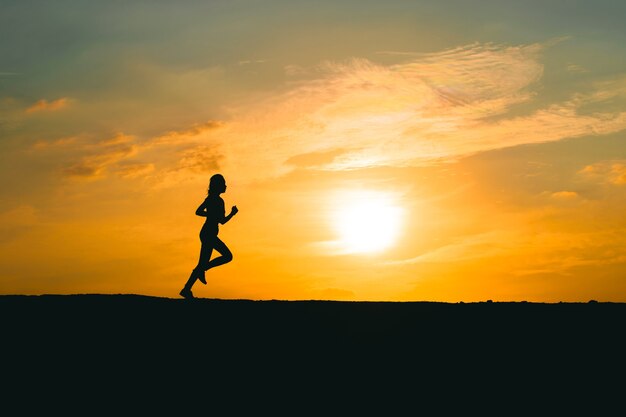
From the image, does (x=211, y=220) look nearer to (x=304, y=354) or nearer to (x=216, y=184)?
(x=216, y=184)

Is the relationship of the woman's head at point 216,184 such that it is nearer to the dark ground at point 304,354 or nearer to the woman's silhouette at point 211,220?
the woman's silhouette at point 211,220

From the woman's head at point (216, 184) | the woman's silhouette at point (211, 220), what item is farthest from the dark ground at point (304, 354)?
the woman's head at point (216, 184)

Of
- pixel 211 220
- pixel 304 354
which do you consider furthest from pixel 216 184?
pixel 304 354

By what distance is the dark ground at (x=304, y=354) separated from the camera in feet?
35.0

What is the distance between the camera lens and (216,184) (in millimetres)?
14734

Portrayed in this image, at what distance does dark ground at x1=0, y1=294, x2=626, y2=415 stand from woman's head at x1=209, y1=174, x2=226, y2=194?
2.08 m

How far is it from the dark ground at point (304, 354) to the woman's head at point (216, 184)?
2.08m

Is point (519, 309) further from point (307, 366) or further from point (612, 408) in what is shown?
point (307, 366)

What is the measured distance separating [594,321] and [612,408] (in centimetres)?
293

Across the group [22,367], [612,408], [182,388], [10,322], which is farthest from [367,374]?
[10,322]

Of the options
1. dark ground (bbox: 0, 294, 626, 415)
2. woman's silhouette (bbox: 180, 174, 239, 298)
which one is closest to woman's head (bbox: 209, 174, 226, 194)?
woman's silhouette (bbox: 180, 174, 239, 298)

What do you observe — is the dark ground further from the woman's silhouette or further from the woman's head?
the woman's head

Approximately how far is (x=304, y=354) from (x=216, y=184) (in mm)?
4250

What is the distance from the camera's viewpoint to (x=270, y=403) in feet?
34.3
